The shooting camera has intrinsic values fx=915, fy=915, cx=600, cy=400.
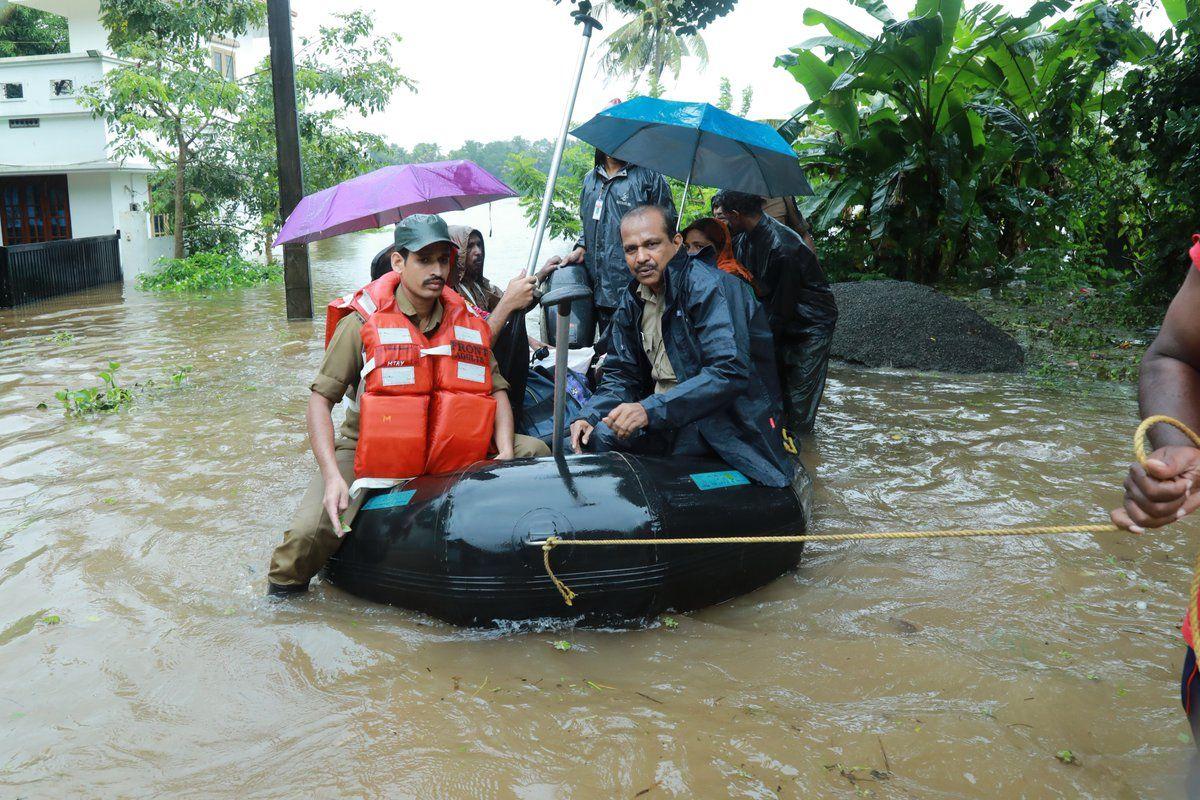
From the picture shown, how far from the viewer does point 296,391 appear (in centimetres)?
820

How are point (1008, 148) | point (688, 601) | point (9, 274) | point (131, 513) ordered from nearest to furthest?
point (688, 601) → point (131, 513) → point (1008, 148) → point (9, 274)

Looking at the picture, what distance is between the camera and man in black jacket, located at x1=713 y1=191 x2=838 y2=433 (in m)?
5.45

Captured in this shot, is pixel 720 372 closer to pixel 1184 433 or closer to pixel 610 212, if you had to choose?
pixel 610 212

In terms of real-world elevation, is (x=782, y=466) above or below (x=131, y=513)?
above

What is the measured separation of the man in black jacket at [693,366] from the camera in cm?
376

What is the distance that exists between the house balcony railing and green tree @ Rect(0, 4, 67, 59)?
14.0 m

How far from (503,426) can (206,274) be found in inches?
598

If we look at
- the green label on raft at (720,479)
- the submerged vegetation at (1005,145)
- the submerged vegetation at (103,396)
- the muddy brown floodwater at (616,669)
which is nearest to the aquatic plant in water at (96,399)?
the submerged vegetation at (103,396)

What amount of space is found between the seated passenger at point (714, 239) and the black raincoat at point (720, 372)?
73cm

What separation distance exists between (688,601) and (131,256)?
20.9 m

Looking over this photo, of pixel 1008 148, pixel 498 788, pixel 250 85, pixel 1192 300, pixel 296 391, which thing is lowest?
pixel 498 788

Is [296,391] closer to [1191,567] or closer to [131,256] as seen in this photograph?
[1191,567]

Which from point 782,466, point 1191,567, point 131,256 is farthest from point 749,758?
point 131,256

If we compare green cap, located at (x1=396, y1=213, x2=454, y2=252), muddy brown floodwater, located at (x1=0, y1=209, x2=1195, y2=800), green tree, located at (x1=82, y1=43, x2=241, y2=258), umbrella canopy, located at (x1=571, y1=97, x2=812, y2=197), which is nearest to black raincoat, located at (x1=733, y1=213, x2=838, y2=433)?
umbrella canopy, located at (x1=571, y1=97, x2=812, y2=197)
